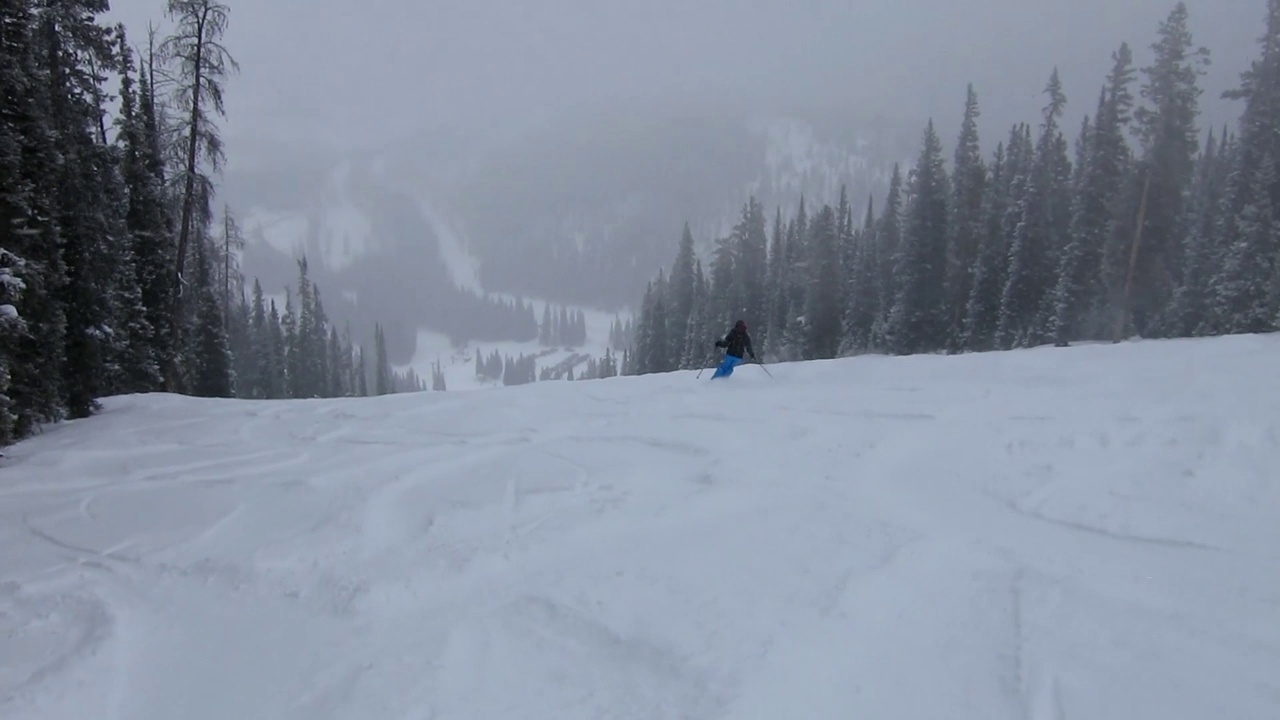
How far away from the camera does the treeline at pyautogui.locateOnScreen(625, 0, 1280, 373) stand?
27422 millimetres

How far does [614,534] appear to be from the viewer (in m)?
6.51

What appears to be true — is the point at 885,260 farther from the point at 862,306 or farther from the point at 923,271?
the point at 923,271

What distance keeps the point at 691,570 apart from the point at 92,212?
17.8 metres

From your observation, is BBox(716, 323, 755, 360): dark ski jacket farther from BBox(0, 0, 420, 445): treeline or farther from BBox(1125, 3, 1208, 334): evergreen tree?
BBox(1125, 3, 1208, 334): evergreen tree

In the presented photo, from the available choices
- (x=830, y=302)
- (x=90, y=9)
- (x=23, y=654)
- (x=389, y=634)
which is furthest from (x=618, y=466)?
(x=830, y=302)

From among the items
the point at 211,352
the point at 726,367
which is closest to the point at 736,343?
the point at 726,367

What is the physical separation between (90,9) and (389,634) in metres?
20.6

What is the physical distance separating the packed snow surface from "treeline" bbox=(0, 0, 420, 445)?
3.68 meters

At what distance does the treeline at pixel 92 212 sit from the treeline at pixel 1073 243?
33.4 meters

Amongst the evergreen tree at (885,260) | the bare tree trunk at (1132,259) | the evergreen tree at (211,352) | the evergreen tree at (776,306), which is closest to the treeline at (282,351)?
the evergreen tree at (211,352)

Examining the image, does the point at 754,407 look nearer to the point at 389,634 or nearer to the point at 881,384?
the point at 881,384

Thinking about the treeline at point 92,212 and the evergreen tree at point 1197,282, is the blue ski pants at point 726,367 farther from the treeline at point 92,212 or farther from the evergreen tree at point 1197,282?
the evergreen tree at point 1197,282

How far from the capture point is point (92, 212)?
52.5 feet

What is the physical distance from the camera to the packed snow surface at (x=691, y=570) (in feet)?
14.2
